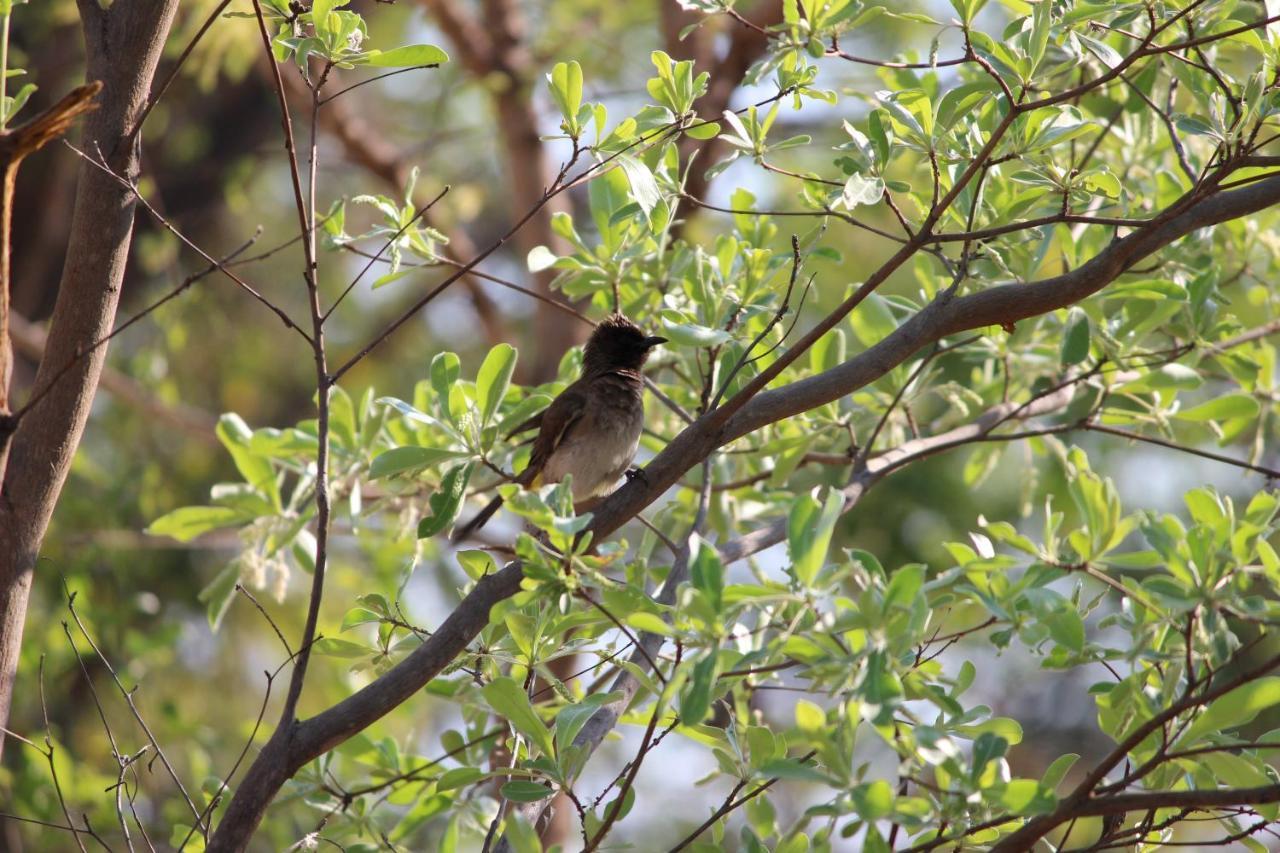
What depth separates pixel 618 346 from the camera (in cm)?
451

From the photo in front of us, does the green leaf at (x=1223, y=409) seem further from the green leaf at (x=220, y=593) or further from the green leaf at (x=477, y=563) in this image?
the green leaf at (x=220, y=593)

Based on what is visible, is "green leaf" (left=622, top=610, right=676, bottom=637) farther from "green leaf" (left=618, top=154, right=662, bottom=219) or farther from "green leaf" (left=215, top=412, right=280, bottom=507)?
"green leaf" (left=215, top=412, right=280, bottom=507)

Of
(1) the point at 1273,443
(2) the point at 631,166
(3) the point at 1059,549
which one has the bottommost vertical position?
(3) the point at 1059,549

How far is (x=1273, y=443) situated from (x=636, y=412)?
4.88 meters

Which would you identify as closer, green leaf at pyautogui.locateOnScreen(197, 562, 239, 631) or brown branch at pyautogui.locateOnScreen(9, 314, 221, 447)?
green leaf at pyautogui.locateOnScreen(197, 562, 239, 631)

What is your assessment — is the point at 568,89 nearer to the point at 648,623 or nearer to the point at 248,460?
the point at 648,623

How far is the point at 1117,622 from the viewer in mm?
2621

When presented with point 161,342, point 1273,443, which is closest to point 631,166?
point 161,342

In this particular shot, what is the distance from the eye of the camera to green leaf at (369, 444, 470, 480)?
2967mm

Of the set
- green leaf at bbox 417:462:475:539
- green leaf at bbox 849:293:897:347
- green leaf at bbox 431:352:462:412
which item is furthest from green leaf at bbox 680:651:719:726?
green leaf at bbox 849:293:897:347

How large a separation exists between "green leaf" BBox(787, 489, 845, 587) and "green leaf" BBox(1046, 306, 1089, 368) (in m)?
1.36

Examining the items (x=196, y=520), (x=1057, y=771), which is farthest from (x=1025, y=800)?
(x=196, y=520)

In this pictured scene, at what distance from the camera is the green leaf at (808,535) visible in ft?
7.06

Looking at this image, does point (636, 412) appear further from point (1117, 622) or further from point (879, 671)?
point (879, 671)
